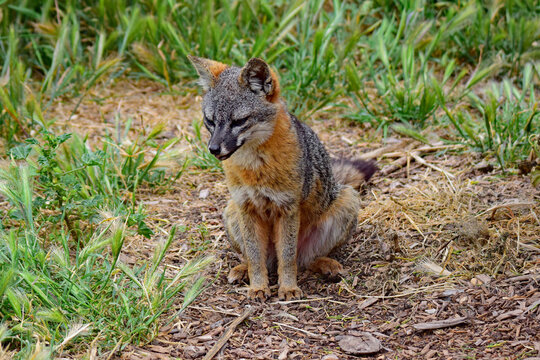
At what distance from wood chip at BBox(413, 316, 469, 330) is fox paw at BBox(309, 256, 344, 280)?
3.26 ft

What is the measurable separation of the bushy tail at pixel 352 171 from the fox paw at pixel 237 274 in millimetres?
1242

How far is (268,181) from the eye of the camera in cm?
440

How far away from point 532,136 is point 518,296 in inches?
78.3

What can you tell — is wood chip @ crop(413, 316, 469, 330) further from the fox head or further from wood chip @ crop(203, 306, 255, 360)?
the fox head

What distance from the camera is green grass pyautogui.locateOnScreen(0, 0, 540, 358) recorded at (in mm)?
4816

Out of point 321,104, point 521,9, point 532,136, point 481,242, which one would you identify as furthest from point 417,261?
point 521,9

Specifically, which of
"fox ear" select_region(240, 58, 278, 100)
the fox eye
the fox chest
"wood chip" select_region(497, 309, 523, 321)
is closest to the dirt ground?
"wood chip" select_region(497, 309, 523, 321)

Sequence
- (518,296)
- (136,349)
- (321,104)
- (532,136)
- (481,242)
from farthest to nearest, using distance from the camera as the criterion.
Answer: (321,104) < (532,136) < (481,242) < (518,296) < (136,349)

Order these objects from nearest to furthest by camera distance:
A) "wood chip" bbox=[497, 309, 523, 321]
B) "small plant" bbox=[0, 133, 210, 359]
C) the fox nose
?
"small plant" bbox=[0, 133, 210, 359] → "wood chip" bbox=[497, 309, 523, 321] → the fox nose

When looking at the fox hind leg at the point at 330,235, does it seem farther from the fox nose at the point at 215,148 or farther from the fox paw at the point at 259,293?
the fox nose at the point at 215,148

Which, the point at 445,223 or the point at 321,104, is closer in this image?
the point at 445,223

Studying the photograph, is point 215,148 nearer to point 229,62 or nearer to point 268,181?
point 268,181

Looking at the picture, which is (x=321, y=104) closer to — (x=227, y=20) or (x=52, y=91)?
(x=227, y=20)

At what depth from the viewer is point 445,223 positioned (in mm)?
5102
